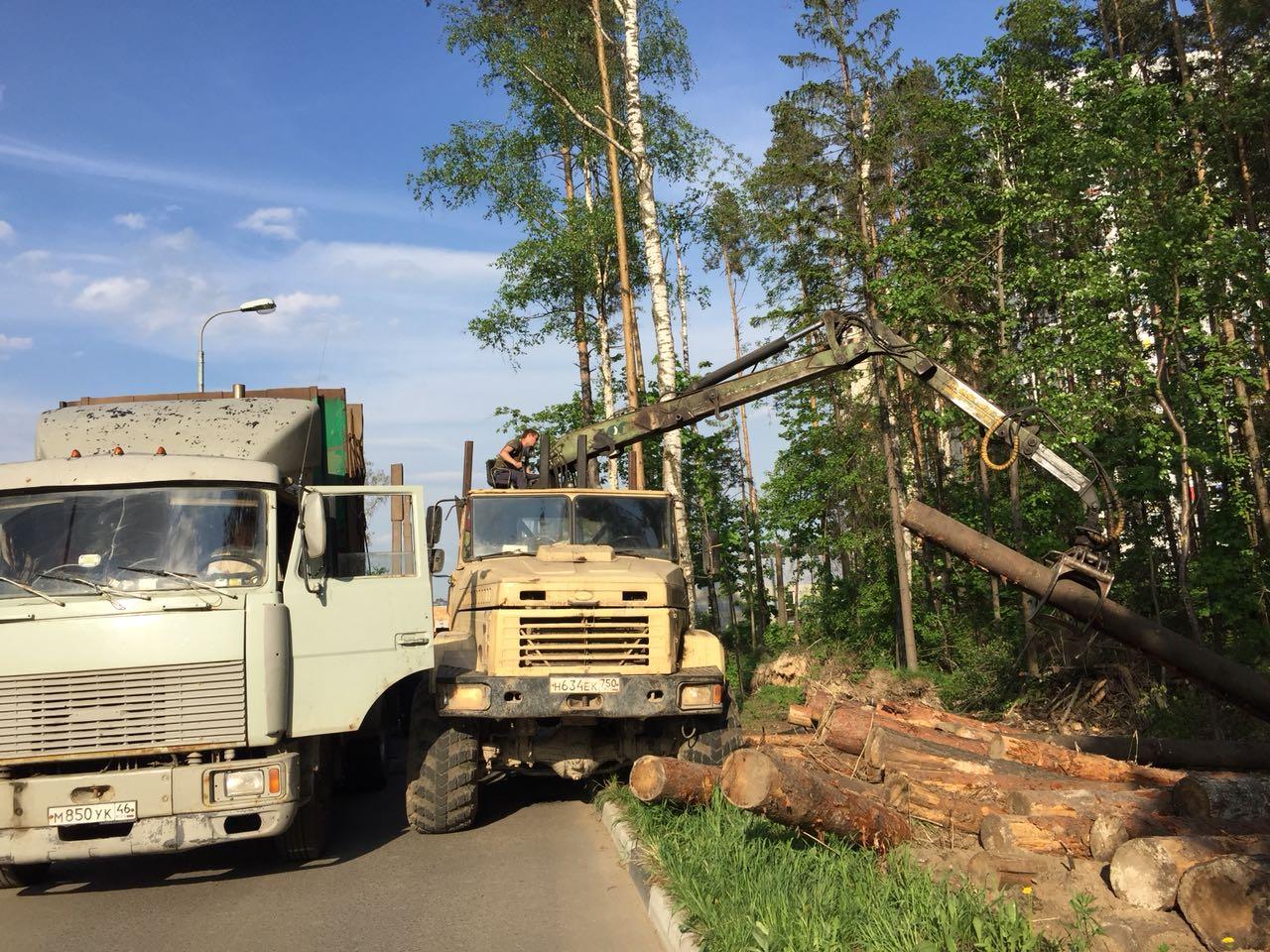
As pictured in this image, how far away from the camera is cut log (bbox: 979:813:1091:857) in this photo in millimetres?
5977

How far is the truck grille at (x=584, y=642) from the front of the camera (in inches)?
343

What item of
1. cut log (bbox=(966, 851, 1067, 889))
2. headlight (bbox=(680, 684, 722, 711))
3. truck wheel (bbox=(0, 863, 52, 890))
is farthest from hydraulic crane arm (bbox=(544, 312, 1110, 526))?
truck wheel (bbox=(0, 863, 52, 890))

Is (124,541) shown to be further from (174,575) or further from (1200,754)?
(1200,754)

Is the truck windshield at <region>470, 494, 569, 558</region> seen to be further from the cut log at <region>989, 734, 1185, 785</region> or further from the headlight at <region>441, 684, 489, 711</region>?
the cut log at <region>989, 734, 1185, 785</region>

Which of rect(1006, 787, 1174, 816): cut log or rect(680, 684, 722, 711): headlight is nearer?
rect(1006, 787, 1174, 816): cut log

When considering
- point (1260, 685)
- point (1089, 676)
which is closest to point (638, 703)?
point (1260, 685)

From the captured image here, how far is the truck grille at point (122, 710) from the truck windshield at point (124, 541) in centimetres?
59

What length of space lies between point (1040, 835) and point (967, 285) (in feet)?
41.3

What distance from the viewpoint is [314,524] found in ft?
24.8

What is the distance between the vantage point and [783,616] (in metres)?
32.2

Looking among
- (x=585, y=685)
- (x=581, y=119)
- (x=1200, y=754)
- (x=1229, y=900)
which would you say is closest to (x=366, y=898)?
(x=585, y=685)

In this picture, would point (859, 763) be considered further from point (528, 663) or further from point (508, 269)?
point (508, 269)

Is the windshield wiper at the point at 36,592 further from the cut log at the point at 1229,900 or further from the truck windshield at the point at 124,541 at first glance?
the cut log at the point at 1229,900

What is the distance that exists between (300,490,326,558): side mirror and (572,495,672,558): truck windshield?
305cm
